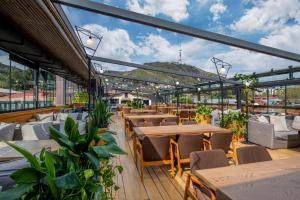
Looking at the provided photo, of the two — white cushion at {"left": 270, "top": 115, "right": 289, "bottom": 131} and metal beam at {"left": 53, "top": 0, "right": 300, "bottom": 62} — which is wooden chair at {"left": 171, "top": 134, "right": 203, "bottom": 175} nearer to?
metal beam at {"left": 53, "top": 0, "right": 300, "bottom": 62}

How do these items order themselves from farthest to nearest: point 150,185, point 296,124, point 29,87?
point 29,87, point 296,124, point 150,185

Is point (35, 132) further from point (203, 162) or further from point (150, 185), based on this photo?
point (203, 162)

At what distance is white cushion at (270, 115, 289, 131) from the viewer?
614cm

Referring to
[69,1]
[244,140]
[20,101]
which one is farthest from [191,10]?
[20,101]

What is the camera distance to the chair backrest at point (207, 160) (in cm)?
216

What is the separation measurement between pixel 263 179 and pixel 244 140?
16.2 ft

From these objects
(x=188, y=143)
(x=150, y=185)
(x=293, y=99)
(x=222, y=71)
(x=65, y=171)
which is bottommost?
(x=150, y=185)

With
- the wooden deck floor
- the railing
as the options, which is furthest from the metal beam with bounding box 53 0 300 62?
the railing

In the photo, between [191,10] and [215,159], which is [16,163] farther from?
[191,10]

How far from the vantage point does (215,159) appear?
7.25 ft

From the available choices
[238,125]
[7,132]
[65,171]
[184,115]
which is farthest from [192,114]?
[65,171]

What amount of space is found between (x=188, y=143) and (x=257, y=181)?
6.21 feet

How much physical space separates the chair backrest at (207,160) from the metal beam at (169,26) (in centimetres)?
285

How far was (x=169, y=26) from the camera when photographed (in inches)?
173
